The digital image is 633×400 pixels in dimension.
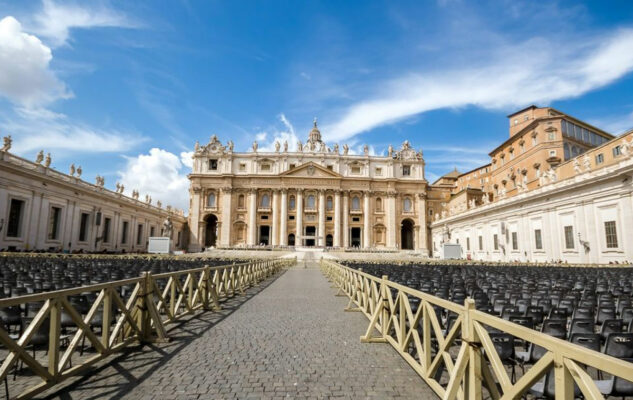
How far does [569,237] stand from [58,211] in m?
46.8

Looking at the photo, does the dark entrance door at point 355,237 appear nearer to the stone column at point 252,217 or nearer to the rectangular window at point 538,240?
the stone column at point 252,217

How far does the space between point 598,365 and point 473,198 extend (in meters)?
60.1

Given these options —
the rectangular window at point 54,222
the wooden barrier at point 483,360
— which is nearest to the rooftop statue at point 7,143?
the rectangular window at point 54,222

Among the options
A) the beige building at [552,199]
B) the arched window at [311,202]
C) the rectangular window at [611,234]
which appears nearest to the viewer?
the rectangular window at [611,234]

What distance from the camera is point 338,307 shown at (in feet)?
33.9

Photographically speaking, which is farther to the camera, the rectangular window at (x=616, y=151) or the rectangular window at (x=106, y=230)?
the rectangular window at (x=106, y=230)

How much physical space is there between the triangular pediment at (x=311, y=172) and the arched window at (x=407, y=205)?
1426cm

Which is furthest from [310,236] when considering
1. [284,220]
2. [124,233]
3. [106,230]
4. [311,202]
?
[106,230]

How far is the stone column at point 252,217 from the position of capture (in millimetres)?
62656

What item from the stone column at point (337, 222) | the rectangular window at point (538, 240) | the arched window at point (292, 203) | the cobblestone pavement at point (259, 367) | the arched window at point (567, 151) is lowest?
the cobblestone pavement at point (259, 367)

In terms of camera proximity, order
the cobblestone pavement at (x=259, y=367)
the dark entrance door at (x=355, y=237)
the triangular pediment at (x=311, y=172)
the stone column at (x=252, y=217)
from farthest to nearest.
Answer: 1. the dark entrance door at (x=355, y=237)
2. the triangular pediment at (x=311, y=172)
3. the stone column at (x=252, y=217)
4. the cobblestone pavement at (x=259, y=367)

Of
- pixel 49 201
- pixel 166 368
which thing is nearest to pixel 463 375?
pixel 166 368

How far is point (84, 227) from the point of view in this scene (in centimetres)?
3769

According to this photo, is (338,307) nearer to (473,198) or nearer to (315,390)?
(315,390)
